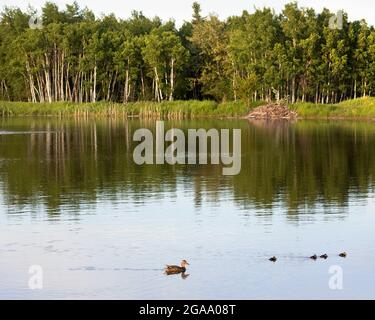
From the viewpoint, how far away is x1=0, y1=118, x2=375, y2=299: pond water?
61.9 feet

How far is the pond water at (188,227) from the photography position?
18859 mm

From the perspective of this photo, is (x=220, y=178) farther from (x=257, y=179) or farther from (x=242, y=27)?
(x=242, y=27)

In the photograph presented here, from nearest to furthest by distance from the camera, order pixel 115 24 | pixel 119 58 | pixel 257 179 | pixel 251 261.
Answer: pixel 251 261, pixel 257 179, pixel 119 58, pixel 115 24

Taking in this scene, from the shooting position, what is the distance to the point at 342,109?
280ft

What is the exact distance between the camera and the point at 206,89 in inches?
4050

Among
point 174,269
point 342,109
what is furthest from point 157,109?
point 174,269

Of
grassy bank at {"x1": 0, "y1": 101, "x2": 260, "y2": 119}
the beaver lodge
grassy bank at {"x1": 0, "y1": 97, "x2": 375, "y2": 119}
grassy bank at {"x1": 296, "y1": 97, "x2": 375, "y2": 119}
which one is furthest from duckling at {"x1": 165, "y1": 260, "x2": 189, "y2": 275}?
grassy bank at {"x1": 0, "y1": 101, "x2": 260, "y2": 119}

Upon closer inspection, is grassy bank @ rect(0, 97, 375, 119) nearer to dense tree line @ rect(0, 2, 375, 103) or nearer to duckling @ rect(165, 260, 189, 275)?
dense tree line @ rect(0, 2, 375, 103)

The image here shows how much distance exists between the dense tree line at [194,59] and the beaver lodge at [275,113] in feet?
10.2

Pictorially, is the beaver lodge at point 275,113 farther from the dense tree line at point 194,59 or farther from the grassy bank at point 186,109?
the dense tree line at point 194,59

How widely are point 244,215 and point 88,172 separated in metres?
13.2

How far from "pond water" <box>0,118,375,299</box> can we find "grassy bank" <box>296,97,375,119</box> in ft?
129

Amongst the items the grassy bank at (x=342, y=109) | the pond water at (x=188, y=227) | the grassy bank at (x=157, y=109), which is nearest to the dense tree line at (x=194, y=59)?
the grassy bank at (x=157, y=109)
